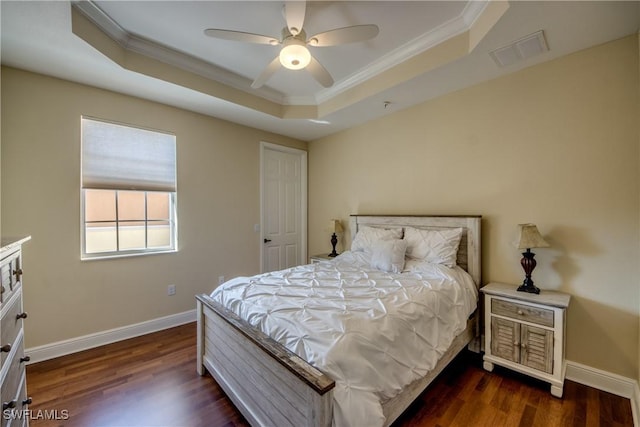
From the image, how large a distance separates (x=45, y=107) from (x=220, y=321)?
2556mm

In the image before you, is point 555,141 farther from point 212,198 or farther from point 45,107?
point 45,107

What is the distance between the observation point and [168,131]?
314 centimetres

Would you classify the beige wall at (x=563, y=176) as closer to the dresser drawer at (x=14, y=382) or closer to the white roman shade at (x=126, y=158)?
the white roman shade at (x=126, y=158)

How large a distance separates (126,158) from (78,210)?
69 centimetres

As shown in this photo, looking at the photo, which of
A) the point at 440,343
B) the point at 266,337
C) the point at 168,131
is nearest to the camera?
the point at 266,337

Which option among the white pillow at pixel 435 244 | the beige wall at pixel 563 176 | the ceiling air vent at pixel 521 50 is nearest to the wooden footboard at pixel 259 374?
the white pillow at pixel 435 244

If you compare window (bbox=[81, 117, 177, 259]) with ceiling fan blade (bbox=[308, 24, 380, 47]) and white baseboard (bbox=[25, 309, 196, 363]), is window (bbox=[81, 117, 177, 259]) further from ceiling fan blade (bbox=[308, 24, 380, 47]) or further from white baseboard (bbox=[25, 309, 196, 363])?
ceiling fan blade (bbox=[308, 24, 380, 47])

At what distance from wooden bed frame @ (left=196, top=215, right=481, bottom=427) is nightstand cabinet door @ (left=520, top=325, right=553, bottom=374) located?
0.41 m

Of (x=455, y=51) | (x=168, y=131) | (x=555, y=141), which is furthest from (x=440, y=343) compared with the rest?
(x=168, y=131)

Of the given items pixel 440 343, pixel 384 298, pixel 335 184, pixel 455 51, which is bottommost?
pixel 440 343

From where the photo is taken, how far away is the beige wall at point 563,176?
1.95 metres

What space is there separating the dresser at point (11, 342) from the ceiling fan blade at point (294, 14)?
1.87 metres

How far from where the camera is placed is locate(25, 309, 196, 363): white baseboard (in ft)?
7.91

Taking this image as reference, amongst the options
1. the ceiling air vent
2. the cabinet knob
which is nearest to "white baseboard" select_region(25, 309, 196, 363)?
the cabinet knob
